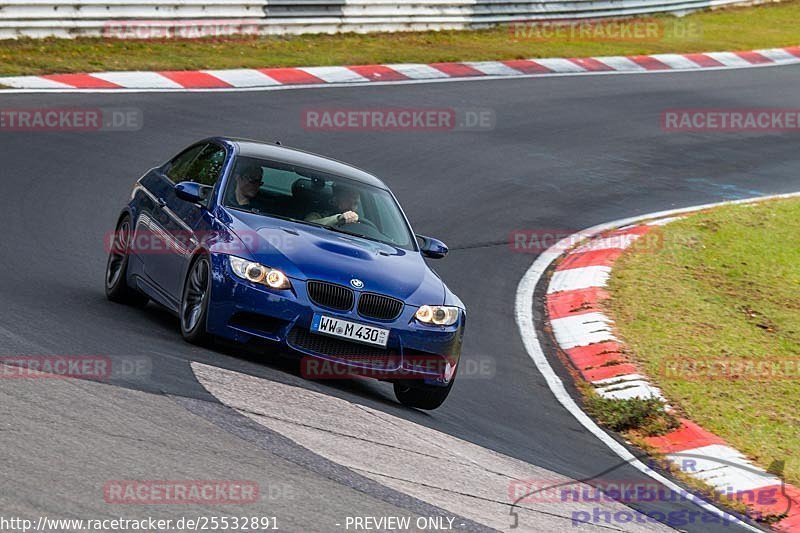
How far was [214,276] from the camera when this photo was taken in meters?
8.45

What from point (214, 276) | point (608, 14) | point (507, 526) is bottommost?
point (507, 526)

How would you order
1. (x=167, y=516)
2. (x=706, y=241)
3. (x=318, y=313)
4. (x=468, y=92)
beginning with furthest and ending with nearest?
(x=468, y=92) < (x=706, y=241) < (x=318, y=313) < (x=167, y=516)

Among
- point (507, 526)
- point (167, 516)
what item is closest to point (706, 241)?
point (507, 526)

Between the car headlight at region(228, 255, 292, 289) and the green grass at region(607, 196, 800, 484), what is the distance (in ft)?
11.4

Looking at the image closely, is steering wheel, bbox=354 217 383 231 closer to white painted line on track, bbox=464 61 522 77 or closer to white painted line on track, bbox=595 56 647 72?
white painted line on track, bbox=464 61 522 77

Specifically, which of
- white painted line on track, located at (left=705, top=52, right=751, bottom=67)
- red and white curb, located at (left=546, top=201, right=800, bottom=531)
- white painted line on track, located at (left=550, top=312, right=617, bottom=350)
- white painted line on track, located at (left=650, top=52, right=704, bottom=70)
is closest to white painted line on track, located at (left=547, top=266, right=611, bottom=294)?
red and white curb, located at (left=546, top=201, right=800, bottom=531)

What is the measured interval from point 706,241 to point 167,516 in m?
10.6

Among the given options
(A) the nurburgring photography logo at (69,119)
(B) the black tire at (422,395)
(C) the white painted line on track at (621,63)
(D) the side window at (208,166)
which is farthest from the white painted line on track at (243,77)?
(B) the black tire at (422,395)

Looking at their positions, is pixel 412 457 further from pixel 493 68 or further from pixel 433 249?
pixel 493 68

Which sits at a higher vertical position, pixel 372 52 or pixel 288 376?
pixel 372 52

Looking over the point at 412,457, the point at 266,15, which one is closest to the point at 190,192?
the point at 412,457

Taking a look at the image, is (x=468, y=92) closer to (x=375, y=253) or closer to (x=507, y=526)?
(x=375, y=253)

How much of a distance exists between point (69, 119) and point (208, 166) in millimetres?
6518

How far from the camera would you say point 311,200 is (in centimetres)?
950
